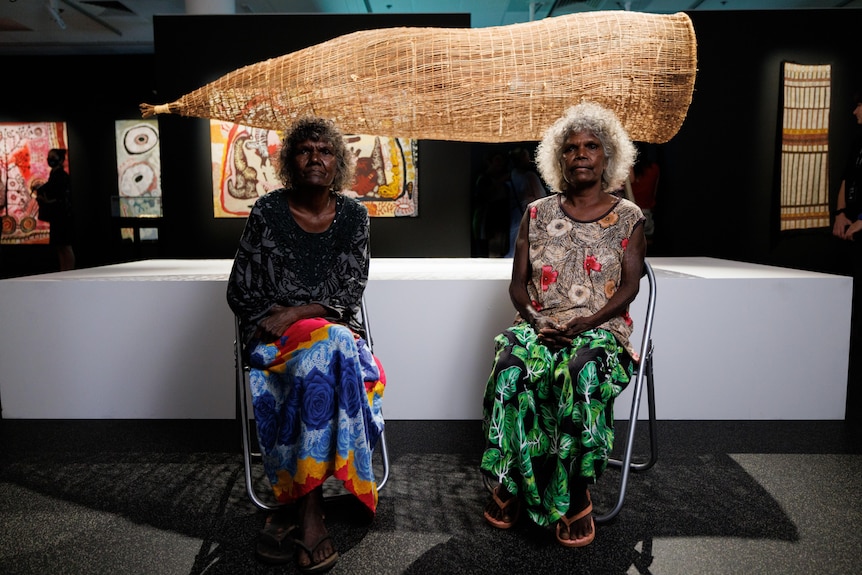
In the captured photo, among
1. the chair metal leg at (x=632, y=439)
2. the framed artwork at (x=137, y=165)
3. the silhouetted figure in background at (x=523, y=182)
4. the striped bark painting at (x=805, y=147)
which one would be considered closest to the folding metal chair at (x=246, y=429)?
the chair metal leg at (x=632, y=439)

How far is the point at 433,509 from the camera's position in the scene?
6.97 ft

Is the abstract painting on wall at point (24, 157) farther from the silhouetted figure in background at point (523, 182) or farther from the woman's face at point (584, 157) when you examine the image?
the woman's face at point (584, 157)

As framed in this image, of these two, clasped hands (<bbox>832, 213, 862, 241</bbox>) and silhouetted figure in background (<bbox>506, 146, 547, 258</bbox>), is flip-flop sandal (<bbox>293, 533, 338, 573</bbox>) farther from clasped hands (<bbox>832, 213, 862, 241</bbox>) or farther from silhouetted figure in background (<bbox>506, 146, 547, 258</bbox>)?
clasped hands (<bbox>832, 213, 862, 241</bbox>)

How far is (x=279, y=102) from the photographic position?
2.67 meters

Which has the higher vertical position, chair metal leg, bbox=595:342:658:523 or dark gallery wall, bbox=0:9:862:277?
dark gallery wall, bbox=0:9:862:277

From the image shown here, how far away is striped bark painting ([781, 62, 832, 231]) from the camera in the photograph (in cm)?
506

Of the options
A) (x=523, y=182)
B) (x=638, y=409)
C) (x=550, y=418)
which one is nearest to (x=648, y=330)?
(x=638, y=409)

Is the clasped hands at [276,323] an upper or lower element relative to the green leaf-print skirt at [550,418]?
upper

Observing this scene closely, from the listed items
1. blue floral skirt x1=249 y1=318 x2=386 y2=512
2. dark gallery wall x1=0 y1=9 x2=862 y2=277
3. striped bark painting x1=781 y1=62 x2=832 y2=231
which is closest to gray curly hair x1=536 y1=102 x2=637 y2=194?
blue floral skirt x1=249 y1=318 x2=386 y2=512

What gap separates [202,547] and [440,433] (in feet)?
3.92

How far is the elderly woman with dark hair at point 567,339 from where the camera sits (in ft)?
6.22

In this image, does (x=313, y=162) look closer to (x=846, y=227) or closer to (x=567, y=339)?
(x=567, y=339)

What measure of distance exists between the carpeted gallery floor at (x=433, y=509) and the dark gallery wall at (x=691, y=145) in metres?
2.58

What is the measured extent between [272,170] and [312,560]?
3.79m
